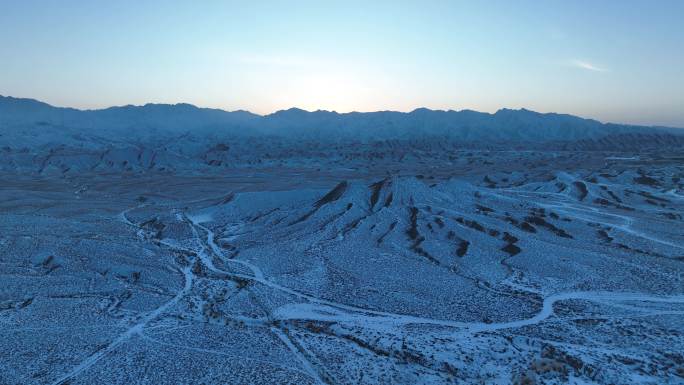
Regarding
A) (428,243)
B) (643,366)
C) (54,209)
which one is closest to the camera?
(643,366)

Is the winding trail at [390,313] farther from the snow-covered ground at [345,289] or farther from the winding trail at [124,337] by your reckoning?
the winding trail at [124,337]

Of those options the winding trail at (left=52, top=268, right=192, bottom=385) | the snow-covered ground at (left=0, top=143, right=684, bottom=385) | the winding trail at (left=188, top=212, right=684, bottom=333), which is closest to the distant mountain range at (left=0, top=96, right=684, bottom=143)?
the snow-covered ground at (left=0, top=143, right=684, bottom=385)

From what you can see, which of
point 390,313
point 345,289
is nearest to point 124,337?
point 345,289

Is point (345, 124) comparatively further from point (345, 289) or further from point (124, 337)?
point (124, 337)

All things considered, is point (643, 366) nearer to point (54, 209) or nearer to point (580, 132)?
point (54, 209)

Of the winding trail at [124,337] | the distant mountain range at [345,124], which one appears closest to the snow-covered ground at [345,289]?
the winding trail at [124,337]

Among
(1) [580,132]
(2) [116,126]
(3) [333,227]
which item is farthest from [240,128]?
(3) [333,227]
